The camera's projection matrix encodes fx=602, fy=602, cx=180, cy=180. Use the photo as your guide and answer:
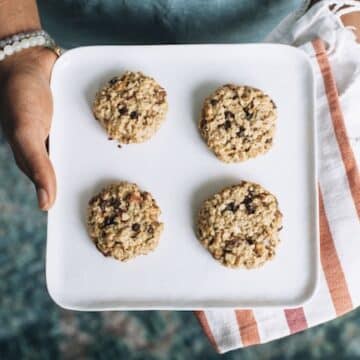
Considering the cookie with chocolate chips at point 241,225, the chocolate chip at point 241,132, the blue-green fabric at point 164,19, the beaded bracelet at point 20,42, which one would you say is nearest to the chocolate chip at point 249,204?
the cookie with chocolate chips at point 241,225

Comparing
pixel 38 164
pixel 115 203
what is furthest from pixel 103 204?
pixel 38 164

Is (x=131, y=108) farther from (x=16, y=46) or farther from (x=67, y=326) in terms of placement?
(x=67, y=326)

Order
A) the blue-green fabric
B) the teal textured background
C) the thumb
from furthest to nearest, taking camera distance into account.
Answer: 1. the teal textured background
2. the blue-green fabric
3. the thumb

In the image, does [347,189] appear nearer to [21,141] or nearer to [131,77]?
[131,77]

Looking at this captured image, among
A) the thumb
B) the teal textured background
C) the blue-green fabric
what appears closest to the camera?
the thumb

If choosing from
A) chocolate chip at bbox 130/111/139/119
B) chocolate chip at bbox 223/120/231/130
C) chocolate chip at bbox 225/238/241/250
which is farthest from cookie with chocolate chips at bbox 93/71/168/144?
chocolate chip at bbox 225/238/241/250

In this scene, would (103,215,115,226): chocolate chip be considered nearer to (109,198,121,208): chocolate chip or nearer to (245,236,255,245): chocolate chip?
(109,198,121,208): chocolate chip

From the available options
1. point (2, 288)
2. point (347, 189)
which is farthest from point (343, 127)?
point (2, 288)
